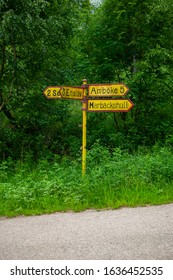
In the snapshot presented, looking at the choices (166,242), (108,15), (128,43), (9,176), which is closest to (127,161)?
(9,176)

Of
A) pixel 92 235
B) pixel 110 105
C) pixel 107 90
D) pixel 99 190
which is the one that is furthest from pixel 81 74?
pixel 92 235

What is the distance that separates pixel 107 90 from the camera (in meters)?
6.52

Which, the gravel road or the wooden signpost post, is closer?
the gravel road

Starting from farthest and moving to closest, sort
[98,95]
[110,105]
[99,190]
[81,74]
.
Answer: [81,74] < [98,95] < [110,105] < [99,190]

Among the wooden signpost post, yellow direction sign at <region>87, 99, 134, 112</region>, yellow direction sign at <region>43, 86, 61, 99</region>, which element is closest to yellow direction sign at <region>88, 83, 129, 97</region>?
the wooden signpost post

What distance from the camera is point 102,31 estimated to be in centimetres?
1195

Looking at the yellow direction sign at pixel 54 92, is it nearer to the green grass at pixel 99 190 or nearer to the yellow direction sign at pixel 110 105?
the yellow direction sign at pixel 110 105

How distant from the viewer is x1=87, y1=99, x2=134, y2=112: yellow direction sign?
21.0ft

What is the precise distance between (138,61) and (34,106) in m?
4.15

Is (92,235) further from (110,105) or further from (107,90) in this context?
(107,90)

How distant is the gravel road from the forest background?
3922 millimetres

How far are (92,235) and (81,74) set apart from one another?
30.6 feet

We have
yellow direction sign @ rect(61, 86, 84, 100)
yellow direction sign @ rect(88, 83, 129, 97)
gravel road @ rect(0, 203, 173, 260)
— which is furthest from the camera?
yellow direction sign @ rect(61, 86, 84, 100)

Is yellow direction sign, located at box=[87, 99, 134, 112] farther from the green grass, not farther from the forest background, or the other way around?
the forest background
